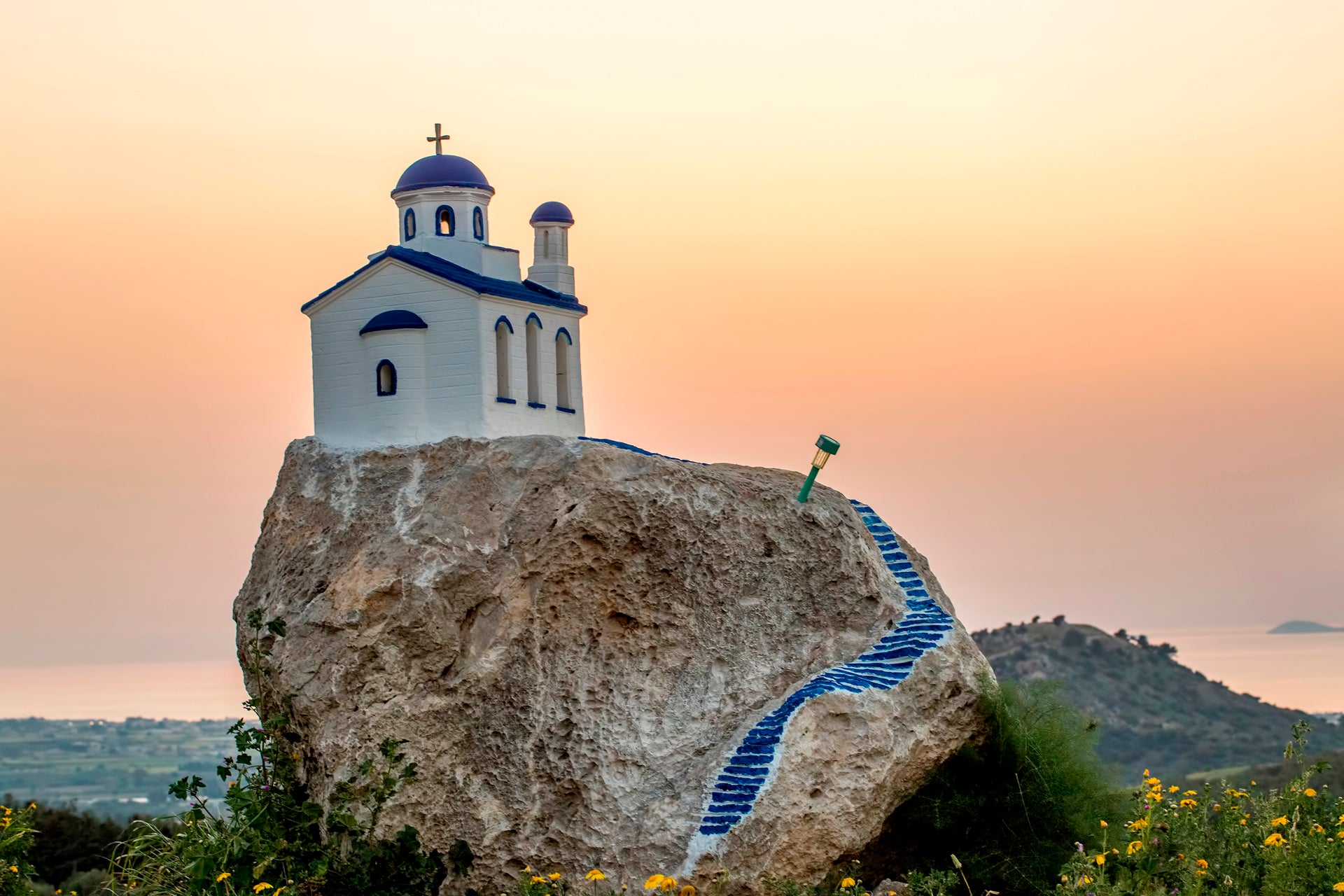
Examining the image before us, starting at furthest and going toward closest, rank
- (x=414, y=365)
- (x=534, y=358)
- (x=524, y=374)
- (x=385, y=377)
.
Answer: (x=534, y=358)
(x=524, y=374)
(x=385, y=377)
(x=414, y=365)

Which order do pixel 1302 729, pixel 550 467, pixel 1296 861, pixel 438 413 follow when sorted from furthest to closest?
pixel 438 413 < pixel 550 467 < pixel 1302 729 < pixel 1296 861

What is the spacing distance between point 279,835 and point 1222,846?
783cm

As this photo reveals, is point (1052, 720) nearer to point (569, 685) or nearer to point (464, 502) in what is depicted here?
point (569, 685)

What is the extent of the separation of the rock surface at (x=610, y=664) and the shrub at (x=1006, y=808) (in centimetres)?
28

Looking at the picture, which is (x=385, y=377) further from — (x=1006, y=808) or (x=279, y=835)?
(x=1006, y=808)

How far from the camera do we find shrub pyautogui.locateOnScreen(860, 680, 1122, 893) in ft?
45.5

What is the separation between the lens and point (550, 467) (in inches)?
578

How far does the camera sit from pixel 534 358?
17094mm

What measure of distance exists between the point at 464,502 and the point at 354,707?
6.78 ft

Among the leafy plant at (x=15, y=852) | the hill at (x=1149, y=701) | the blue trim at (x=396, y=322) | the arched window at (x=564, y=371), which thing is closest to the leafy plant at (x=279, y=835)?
the leafy plant at (x=15, y=852)

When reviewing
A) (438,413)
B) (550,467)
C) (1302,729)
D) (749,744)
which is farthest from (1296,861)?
(438,413)

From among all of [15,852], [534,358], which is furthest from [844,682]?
[15,852]

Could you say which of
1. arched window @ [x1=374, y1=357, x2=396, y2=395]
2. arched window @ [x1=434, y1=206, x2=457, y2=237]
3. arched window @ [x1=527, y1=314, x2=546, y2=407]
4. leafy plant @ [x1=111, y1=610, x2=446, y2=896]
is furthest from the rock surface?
arched window @ [x1=434, y1=206, x2=457, y2=237]

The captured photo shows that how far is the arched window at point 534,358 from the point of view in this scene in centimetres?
1702
